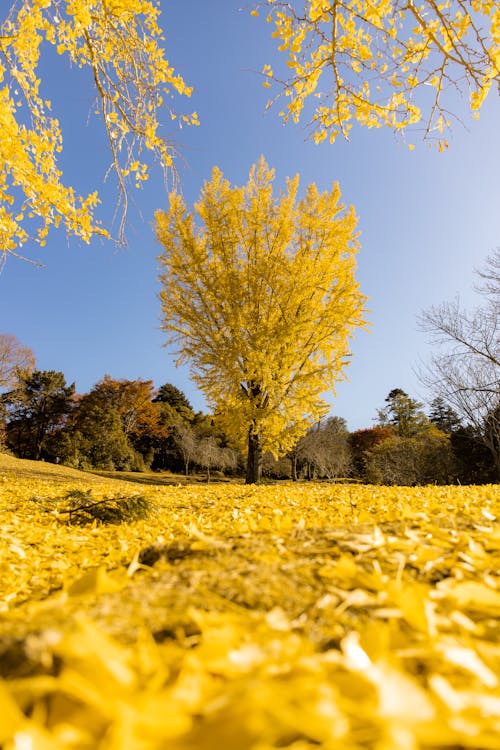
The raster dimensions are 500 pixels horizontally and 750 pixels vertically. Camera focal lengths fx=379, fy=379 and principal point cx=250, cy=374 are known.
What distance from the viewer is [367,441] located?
25.4 m

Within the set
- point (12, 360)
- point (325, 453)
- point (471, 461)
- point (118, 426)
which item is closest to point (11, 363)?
point (12, 360)

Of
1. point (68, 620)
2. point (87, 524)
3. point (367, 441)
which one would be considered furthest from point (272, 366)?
point (367, 441)

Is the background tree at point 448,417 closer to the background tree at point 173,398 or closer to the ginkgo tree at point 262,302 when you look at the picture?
the ginkgo tree at point 262,302

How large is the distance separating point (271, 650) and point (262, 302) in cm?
869

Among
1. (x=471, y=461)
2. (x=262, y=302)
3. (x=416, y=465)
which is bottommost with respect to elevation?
(x=416, y=465)

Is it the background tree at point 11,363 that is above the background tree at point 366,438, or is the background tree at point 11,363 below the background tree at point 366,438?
above

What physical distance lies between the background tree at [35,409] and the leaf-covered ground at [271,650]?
28599 millimetres

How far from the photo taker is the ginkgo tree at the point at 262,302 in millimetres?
8531

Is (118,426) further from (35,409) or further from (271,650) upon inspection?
(271,650)

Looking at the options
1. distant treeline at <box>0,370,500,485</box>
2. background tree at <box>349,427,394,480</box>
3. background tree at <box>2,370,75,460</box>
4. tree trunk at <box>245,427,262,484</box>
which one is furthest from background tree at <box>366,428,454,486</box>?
background tree at <box>2,370,75,460</box>

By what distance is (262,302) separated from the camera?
898 centimetres

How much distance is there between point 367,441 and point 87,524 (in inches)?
971

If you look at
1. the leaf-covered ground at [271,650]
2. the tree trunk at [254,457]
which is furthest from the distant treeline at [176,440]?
the leaf-covered ground at [271,650]

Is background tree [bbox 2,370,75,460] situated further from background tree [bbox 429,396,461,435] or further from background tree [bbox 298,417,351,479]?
background tree [bbox 429,396,461,435]
